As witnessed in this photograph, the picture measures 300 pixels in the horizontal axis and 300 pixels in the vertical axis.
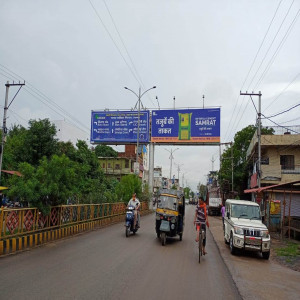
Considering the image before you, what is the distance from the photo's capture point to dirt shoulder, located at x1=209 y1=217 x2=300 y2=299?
22.5 feet

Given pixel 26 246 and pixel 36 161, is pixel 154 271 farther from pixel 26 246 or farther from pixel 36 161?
pixel 36 161

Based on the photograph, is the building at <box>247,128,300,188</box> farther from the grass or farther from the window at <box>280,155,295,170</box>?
the grass

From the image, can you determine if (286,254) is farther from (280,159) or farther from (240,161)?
(240,161)

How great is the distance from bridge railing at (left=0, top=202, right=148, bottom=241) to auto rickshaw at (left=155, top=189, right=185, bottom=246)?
12.4ft

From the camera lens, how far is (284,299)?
257 inches

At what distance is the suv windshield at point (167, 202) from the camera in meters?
13.7

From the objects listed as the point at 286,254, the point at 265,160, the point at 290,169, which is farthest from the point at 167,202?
the point at 265,160

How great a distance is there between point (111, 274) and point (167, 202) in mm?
6656

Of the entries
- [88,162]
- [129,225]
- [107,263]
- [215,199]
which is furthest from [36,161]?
[215,199]

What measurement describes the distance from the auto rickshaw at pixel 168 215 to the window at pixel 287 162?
2222cm

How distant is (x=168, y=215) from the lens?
13.1 m

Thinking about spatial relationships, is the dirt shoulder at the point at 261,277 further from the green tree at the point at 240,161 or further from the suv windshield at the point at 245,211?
the green tree at the point at 240,161

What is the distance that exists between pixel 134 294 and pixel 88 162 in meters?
33.7

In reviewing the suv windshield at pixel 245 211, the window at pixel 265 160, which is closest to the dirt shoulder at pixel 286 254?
the suv windshield at pixel 245 211
